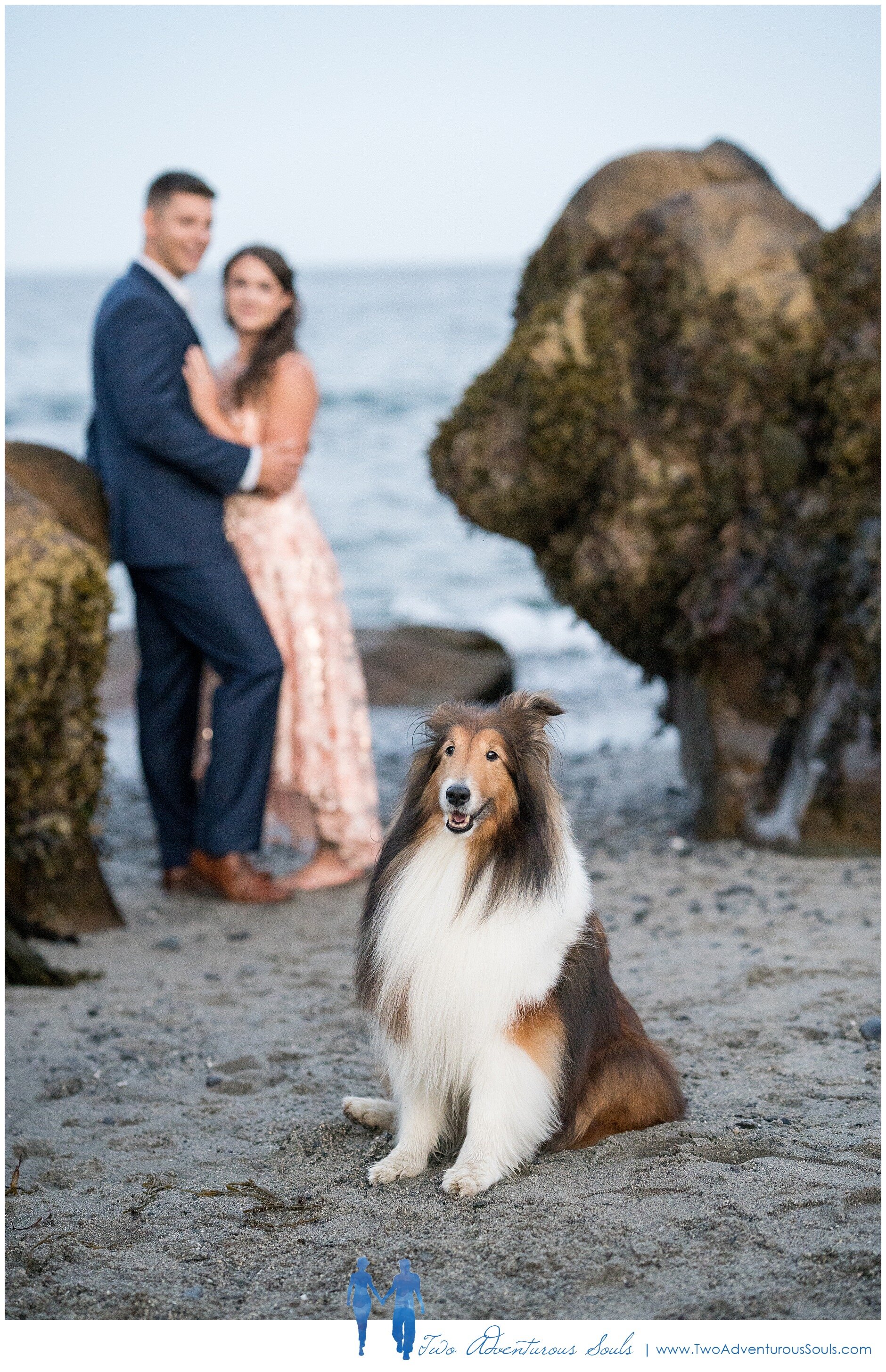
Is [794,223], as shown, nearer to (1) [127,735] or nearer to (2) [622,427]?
(2) [622,427]

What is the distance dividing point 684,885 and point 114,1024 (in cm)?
275

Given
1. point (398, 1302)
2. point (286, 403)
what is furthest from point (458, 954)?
point (286, 403)

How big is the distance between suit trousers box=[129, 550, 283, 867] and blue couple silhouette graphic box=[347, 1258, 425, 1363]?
3790mm

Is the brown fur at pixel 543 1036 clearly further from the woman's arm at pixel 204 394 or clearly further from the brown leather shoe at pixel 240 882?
the woman's arm at pixel 204 394

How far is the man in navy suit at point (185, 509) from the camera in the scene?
5.98 m

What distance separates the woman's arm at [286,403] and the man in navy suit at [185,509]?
4.1 inches

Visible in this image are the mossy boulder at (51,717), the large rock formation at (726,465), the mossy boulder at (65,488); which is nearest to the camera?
the mossy boulder at (51,717)

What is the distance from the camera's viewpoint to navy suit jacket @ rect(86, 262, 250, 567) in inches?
235

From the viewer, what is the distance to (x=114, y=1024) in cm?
465

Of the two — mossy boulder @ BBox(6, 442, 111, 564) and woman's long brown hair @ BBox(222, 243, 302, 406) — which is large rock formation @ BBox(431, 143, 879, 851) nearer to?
Result: woman's long brown hair @ BBox(222, 243, 302, 406)

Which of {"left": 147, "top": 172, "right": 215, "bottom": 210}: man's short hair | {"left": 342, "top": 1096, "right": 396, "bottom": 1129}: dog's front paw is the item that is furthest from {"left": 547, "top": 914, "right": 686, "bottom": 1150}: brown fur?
{"left": 147, "top": 172, "right": 215, "bottom": 210}: man's short hair

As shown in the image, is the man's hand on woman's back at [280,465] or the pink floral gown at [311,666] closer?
the man's hand on woman's back at [280,465]
